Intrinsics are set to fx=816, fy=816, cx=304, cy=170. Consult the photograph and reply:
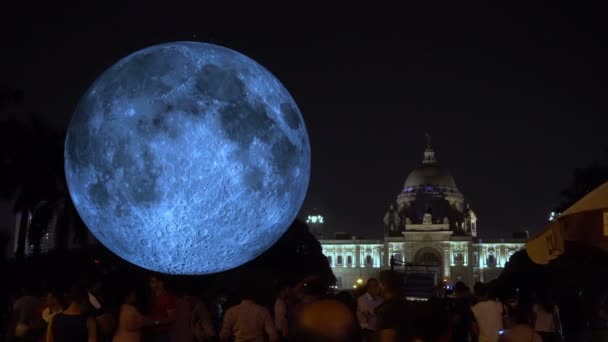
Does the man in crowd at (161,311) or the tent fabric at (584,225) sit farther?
the man in crowd at (161,311)

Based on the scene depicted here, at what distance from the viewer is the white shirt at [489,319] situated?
11703 millimetres

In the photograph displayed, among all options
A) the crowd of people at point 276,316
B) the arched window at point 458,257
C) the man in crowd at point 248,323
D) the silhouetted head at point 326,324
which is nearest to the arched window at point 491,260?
the arched window at point 458,257

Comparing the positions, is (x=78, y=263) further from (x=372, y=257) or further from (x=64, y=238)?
(x=372, y=257)

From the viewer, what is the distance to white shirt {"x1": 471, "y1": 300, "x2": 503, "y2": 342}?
11703 mm

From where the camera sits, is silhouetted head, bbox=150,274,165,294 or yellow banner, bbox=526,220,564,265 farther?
silhouetted head, bbox=150,274,165,294

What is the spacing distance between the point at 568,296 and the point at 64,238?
95.4 feet

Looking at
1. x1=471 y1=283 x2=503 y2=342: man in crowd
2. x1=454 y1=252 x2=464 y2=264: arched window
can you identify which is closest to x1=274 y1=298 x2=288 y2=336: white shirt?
x1=471 y1=283 x2=503 y2=342: man in crowd

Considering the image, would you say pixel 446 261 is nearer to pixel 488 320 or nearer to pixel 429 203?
pixel 429 203

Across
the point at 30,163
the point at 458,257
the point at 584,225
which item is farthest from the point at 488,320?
the point at 458,257

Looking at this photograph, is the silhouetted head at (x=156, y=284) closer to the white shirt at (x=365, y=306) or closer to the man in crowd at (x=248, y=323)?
the man in crowd at (x=248, y=323)

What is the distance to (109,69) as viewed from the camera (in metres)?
13.8

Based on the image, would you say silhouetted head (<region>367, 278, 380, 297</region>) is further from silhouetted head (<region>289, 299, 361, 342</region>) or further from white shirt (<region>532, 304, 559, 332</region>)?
silhouetted head (<region>289, 299, 361, 342</region>)

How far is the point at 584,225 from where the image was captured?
824cm

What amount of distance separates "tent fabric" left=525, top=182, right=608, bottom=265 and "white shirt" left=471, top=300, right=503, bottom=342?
3.07 meters
